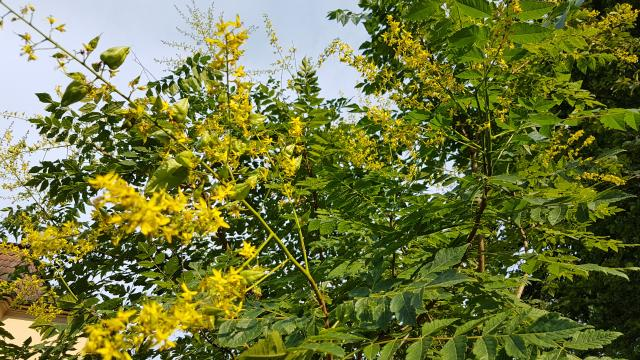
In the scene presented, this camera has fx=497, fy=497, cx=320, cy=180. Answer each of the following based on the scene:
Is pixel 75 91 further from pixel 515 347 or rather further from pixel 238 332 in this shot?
pixel 515 347

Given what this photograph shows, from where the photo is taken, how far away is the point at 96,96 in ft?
5.12

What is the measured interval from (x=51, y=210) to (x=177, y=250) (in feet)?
4.70

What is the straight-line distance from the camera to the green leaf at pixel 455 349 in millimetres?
1540

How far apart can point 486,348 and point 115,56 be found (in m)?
1.48

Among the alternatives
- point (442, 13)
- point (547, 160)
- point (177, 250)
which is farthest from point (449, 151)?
point (177, 250)

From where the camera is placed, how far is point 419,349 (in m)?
1.60

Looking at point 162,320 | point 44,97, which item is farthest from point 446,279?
point 44,97

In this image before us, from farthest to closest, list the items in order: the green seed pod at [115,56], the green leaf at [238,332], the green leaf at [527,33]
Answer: the green leaf at [527,33] < the green leaf at [238,332] < the green seed pod at [115,56]

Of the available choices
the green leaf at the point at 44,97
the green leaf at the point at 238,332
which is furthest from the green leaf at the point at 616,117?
the green leaf at the point at 44,97

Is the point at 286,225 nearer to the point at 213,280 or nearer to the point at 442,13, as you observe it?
the point at 442,13

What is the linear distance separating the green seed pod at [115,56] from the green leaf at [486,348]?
144cm

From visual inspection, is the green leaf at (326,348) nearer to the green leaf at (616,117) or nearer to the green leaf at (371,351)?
the green leaf at (371,351)

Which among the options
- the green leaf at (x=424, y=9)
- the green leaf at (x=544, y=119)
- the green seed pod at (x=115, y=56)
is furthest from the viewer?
the green leaf at (x=544, y=119)

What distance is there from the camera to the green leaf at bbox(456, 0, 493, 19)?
1.81 meters
